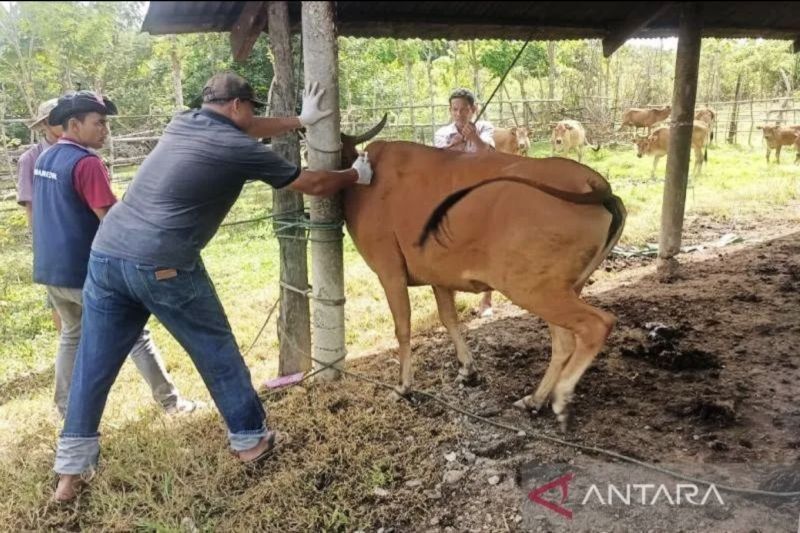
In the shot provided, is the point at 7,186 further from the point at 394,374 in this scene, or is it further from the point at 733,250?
the point at 733,250

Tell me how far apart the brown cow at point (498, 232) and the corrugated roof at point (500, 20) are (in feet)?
3.59

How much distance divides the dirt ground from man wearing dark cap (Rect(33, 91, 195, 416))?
6.58 ft

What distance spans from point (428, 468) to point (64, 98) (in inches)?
115

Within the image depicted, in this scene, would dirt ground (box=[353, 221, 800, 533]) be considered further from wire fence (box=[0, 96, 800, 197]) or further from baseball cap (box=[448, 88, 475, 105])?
wire fence (box=[0, 96, 800, 197])

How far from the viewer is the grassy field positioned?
9.53 ft

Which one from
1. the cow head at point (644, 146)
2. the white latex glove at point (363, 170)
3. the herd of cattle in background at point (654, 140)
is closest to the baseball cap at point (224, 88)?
the white latex glove at point (363, 170)

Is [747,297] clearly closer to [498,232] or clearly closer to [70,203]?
[498,232]

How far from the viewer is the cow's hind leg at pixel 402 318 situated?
3.79 m

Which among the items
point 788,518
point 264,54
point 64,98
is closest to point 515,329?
point 788,518

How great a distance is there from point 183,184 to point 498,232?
5.52ft

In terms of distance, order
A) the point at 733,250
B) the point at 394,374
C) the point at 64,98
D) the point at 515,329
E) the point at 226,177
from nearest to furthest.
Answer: the point at 226,177 < the point at 64,98 < the point at 394,374 < the point at 515,329 < the point at 733,250

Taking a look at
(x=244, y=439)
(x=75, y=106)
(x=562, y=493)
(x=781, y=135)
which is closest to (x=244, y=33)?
(x=75, y=106)

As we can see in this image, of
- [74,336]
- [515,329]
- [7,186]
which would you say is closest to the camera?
[74,336]

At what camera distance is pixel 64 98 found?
134 inches
